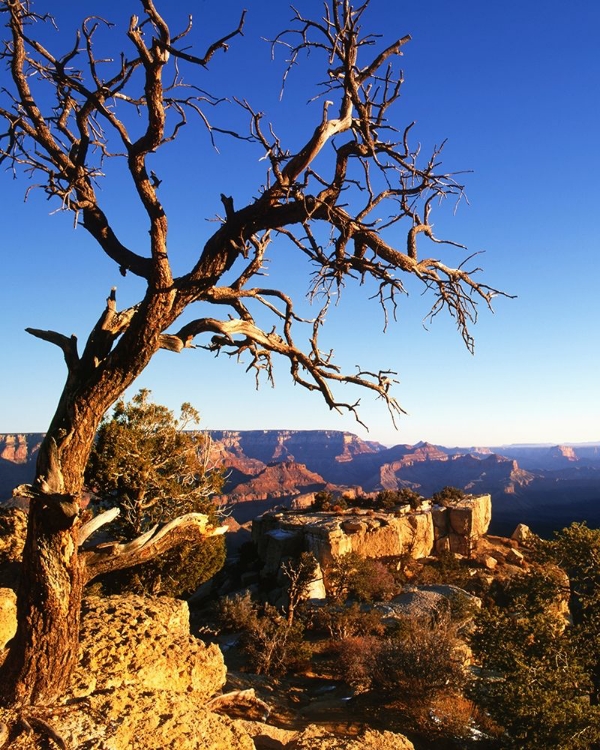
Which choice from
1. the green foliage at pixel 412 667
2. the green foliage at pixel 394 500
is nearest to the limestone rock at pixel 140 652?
the green foliage at pixel 412 667

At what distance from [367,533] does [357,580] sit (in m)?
5.24

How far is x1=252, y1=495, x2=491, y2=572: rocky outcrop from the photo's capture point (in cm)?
2280

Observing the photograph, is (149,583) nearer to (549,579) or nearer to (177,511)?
(177,511)

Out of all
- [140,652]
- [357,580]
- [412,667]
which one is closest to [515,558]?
[357,580]

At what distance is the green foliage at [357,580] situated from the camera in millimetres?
18562

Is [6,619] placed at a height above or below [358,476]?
above

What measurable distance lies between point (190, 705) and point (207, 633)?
13680 mm

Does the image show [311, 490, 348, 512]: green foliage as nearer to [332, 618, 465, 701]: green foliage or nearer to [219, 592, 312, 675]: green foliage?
[219, 592, 312, 675]: green foliage

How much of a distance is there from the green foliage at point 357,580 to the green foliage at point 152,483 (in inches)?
229

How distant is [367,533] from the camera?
24.2m

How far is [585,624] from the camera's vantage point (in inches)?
332

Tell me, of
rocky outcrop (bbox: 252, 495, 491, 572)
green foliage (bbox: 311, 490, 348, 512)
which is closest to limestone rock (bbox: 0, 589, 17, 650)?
rocky outcrop (bbox: 252, 495, 491, 572)

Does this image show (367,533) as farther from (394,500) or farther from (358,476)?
(358,476)

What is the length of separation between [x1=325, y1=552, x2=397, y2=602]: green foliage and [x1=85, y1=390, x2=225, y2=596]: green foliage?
19.1 feet
